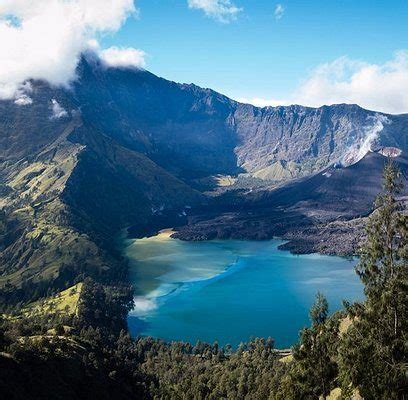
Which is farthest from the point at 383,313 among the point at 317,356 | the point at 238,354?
the point at 238,354

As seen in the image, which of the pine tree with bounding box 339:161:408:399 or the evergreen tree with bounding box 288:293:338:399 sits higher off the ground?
the pine tree with bounding box 339:161:408:399

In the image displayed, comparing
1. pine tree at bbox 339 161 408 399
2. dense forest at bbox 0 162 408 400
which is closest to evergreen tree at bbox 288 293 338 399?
dense forest at bbox 0 162 408 400

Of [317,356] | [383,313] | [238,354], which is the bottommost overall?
[238,354]

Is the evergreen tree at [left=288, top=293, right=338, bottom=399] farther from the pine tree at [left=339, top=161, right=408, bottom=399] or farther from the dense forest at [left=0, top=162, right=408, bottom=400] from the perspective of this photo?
the pine tree at [left=339, top=161, right=408, bottom=399]

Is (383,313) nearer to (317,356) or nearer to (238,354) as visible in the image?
(317,356)

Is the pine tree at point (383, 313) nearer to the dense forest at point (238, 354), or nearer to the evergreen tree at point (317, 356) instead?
the dense forest at point (238, 354)

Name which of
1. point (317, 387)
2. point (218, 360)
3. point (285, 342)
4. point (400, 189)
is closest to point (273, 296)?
point (285, 342)

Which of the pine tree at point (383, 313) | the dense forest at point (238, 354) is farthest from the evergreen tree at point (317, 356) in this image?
the pine tree at point (383, 313)
